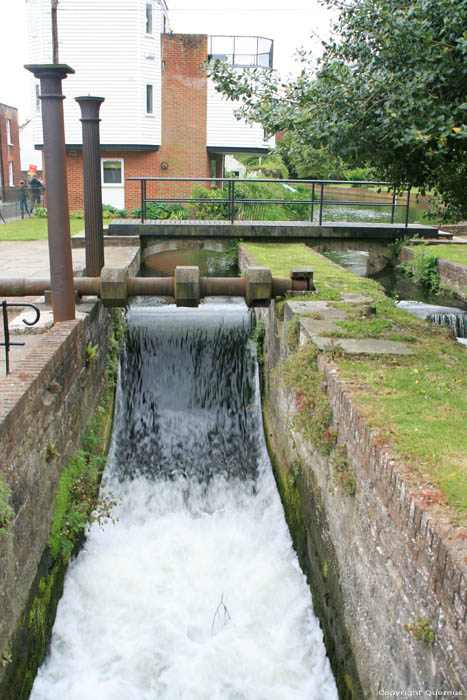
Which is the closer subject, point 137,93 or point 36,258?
point 36,258

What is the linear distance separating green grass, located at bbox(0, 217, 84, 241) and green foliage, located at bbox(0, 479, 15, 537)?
1117 cm

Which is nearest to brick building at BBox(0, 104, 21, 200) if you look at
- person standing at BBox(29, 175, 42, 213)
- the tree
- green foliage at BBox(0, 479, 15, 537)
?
person standing at BBox(29, 175, 42, 213)

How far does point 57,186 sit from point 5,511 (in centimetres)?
369

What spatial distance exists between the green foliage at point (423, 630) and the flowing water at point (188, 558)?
2021 mm

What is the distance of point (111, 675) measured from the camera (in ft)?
16.5

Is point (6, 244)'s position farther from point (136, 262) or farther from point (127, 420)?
point (127, 420)

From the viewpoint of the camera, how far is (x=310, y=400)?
5.45 metres

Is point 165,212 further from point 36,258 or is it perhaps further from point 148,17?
point 148,17

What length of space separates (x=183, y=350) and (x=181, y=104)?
1620cm

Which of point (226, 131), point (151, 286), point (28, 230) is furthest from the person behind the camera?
point (226, 131)

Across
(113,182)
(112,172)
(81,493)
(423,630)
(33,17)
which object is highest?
(33,17)

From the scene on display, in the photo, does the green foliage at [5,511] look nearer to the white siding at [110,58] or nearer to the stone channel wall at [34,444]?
the stone channel wall at [34,444]

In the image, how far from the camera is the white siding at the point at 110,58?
837 inches

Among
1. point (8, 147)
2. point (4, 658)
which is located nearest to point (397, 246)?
point (4, 658)
